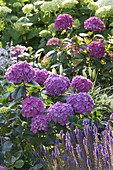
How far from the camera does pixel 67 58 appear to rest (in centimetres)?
427

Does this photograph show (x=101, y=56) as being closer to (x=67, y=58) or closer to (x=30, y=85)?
(x=67, y=58)

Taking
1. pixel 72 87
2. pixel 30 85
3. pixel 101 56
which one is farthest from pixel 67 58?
pixel 30 85

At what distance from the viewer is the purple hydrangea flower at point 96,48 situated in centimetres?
411

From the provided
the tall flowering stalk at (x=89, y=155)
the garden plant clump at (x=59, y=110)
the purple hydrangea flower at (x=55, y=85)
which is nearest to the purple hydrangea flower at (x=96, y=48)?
the garden plant clump at (x=59, y=110)

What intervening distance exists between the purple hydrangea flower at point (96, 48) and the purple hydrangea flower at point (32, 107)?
1.36m

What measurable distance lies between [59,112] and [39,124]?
0.45ft

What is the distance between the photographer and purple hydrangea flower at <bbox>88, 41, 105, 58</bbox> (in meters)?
4.11

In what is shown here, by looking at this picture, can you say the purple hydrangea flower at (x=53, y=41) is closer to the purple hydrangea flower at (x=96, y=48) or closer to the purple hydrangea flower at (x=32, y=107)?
the purple hydrangea flower at (x=96, y=48)

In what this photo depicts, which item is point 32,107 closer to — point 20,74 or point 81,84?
point 20,74

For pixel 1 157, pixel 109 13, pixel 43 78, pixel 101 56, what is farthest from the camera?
pixel 109 13

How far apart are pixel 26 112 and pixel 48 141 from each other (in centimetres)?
24

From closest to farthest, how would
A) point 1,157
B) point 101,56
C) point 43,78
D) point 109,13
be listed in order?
point 1,157, point 43,78, point 101,56, point 109,13

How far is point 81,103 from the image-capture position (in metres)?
2.91

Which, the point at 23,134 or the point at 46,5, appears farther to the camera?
the point at 46,5
